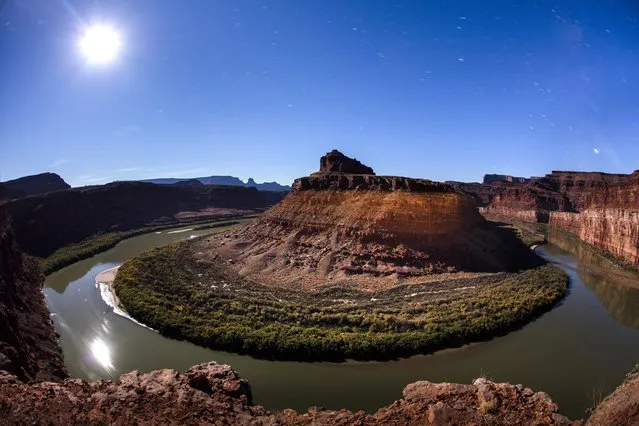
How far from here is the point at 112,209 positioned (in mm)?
79000

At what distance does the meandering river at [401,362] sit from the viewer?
51.9 feet

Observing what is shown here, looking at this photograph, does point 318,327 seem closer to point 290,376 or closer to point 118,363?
point 290,376

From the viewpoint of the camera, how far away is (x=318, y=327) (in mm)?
21516

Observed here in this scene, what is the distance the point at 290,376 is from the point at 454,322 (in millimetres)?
10310

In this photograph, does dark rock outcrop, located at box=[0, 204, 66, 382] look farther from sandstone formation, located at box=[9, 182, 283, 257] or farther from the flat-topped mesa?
the flat-topped mesa

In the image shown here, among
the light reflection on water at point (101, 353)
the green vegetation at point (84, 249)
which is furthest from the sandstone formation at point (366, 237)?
the green vegetation at point (84, 249)

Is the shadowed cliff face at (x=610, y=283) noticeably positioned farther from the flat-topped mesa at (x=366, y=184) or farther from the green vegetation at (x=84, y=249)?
the green vegetation at (x=84, y=249)

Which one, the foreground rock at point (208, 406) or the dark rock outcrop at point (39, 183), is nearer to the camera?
the foreground rock at point (208, 406)

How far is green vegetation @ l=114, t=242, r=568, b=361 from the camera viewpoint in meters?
19.1

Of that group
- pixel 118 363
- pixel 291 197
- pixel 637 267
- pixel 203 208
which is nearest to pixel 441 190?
pixel 291 197

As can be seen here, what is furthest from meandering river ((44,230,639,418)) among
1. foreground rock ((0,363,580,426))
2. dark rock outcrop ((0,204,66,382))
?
foreground rock ((0,363,580,426))

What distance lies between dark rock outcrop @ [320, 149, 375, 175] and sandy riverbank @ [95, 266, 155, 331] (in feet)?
101

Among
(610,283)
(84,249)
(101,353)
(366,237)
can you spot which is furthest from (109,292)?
(610,283)

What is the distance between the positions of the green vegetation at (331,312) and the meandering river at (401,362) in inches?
27.4
